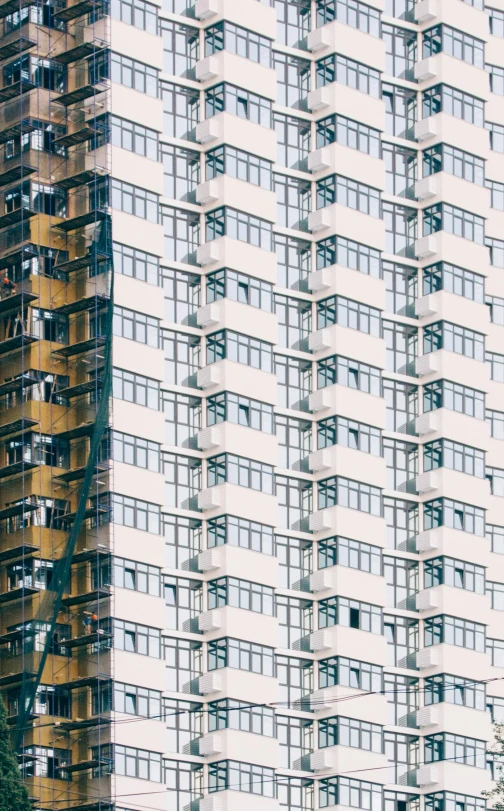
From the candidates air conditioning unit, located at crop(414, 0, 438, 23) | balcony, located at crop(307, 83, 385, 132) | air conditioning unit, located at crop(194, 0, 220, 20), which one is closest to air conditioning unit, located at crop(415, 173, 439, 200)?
balcony, located at crop(307, 83, 385, 132)

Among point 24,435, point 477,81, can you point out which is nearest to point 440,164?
point 477,81

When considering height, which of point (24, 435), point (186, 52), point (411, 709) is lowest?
point (411, 709)

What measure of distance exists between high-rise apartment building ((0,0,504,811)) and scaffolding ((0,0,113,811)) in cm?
13

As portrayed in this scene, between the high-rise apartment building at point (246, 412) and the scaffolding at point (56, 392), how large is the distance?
131 mm

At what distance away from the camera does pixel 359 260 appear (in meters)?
124

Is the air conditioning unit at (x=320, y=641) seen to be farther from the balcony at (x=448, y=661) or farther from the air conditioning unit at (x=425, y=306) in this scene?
the air conditioning unit at (x=425, y=306)

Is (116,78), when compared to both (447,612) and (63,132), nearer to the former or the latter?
(63,132)

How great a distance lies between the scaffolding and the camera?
114188 millimetres

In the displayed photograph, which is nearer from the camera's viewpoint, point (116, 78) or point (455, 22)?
point (116, 78)

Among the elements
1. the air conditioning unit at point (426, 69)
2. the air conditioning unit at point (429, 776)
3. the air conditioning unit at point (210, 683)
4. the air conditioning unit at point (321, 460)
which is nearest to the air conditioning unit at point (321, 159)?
the air conditioning unit at point (426, 69)

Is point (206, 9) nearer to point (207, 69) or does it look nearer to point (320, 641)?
point (207, 69)

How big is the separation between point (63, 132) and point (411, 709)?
28.2 metres

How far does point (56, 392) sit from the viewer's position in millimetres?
118125

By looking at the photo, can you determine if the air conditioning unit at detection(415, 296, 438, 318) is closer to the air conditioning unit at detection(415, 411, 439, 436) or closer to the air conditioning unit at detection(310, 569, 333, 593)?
the air conditioning unit at detection(415, 411, 439, 436)
